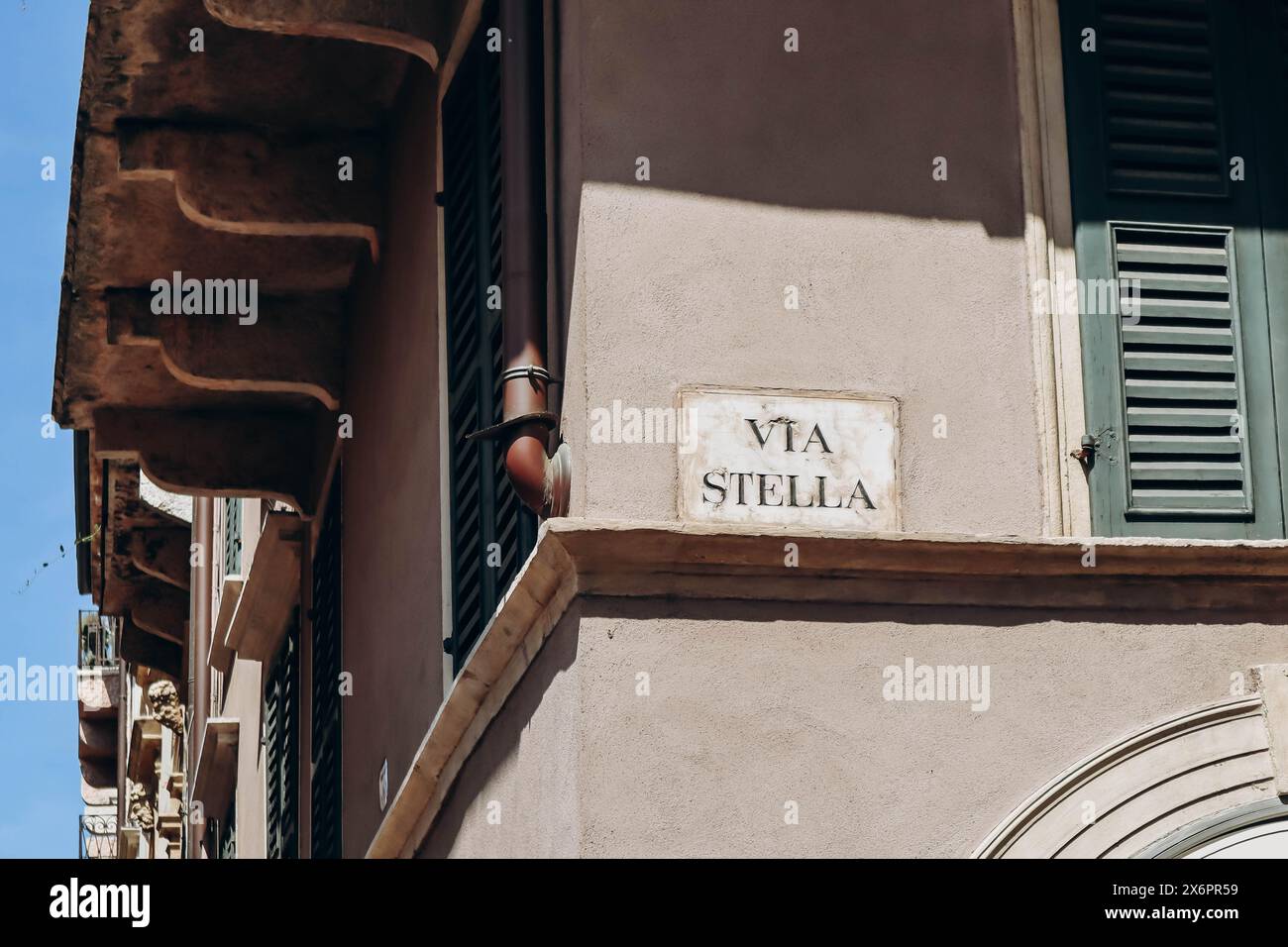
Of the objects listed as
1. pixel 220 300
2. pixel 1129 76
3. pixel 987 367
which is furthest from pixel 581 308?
pixel 220 300

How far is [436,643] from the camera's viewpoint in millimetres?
9430

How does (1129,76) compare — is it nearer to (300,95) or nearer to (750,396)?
(750,396)

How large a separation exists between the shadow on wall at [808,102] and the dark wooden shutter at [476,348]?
963mm

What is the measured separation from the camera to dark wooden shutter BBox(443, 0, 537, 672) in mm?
8680

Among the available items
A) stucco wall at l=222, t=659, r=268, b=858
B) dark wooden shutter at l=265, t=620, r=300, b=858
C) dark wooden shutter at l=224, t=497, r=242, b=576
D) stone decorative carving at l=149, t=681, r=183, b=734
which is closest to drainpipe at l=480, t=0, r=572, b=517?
dark wooden shutter at l=265, t=620, r=300, b=858

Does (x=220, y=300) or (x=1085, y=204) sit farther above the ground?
(x=220, y=300)

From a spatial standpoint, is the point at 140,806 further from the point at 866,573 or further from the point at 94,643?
the point at 866,573

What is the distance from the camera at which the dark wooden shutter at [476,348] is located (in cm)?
868

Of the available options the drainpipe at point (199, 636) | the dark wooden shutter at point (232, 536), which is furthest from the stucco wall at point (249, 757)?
the drainpipe at point (199, 636)

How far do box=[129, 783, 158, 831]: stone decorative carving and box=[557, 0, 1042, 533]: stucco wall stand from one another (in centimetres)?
2253

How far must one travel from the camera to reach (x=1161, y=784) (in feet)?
24.8

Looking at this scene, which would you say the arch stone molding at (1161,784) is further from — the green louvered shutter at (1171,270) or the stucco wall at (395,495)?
the stucco wall at (395,495)
